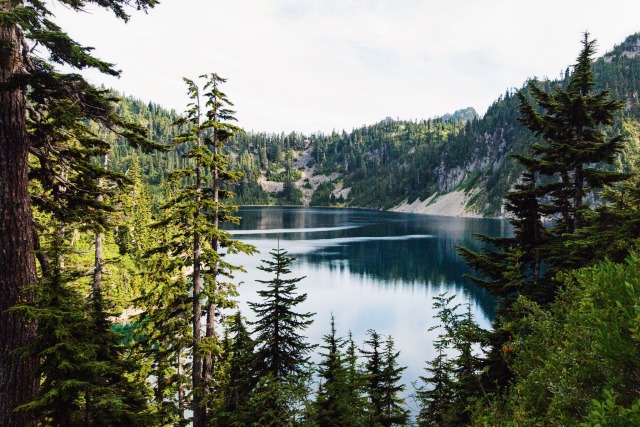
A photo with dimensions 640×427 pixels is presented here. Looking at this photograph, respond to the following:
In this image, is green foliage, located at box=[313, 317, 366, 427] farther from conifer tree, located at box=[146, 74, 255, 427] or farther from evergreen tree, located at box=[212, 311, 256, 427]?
conifer tree, located at box=[146, 74, 255, 427]

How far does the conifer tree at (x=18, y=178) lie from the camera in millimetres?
6996

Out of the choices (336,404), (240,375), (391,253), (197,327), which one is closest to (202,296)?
(197,327)

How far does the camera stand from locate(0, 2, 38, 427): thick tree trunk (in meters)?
7.02

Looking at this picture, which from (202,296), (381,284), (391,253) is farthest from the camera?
(391,253)

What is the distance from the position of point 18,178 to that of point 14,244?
4.54 feet

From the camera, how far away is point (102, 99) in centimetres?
788

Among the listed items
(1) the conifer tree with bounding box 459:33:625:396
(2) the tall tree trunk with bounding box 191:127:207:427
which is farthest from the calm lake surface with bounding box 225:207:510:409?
(2) the tall tree trunk with bounding box 191:127:207:427

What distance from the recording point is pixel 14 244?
288 inches

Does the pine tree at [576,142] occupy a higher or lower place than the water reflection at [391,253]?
higher

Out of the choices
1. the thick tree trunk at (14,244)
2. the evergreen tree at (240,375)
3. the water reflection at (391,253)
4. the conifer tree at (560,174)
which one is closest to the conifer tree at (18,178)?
the thick tree trunk at (14,244)

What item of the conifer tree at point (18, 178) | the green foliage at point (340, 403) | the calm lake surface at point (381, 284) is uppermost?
the conifer tree at point (18, 178)

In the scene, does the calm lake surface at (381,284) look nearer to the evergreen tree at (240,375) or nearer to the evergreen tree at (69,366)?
the evergreen tree at (240,375)

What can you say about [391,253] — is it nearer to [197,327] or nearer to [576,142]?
[576,142]

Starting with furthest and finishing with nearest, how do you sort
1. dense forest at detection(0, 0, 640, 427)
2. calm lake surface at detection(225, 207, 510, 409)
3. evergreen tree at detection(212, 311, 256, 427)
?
calm lake surface at detection(225, 207, 510, 409) → evergreen tree at detection(212, 311, 256, 427) → dense forest at detection(0, 0, 640, 427)
